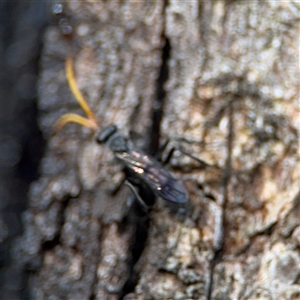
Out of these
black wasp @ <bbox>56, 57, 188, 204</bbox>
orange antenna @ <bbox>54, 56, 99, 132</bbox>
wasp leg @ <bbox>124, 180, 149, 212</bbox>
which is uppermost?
orange antenna @ <bbox>54, 56, 99, 132</bbox>

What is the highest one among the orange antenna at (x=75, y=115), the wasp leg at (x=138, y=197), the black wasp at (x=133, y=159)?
the orange antenna at (x=75, y=115)

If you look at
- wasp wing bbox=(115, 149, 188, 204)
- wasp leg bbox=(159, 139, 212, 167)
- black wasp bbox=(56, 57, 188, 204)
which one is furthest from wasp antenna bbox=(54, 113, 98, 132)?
wasp leg bbox=(159, 139, 212, 167)

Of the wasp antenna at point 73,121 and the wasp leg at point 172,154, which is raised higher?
the wasp antenna at point 73,121

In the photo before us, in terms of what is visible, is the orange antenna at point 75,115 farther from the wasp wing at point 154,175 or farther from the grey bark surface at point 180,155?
the wasp wing at point 154,175

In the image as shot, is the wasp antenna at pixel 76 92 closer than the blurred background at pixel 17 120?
No

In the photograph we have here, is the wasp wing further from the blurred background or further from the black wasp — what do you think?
the blurred background

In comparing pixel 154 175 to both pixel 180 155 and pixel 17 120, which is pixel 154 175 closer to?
pixel 180 155

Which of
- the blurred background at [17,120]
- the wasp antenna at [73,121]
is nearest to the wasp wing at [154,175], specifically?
the wasp antenna at [73,121]

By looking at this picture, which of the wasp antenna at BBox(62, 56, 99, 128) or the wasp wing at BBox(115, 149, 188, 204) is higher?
the wasp antenna at BBox(62, 56, 99, 128)

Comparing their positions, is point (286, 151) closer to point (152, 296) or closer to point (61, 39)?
point (152, 296)
